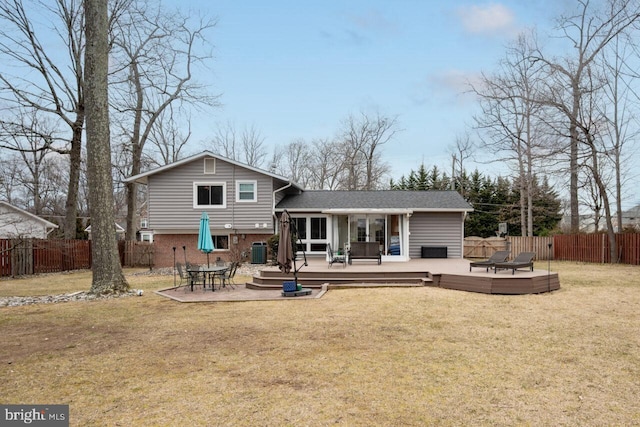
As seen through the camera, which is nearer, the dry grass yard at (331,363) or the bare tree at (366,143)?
the dry grass yard at (331,363)

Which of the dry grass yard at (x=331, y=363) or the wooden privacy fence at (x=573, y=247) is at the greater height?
the wooden privacy fence at (x=573, y=247)

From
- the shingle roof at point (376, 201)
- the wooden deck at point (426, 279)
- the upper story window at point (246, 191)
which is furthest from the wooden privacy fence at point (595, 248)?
the upper story window at point (246, 191)

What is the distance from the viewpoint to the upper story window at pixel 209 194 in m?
19.7

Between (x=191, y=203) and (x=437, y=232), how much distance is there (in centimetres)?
1163

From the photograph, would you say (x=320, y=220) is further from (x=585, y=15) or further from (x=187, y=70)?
(x=585, y=15)

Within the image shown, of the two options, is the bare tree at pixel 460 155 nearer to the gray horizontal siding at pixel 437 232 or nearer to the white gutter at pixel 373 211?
the gray horizontal siding at pixel 437 232

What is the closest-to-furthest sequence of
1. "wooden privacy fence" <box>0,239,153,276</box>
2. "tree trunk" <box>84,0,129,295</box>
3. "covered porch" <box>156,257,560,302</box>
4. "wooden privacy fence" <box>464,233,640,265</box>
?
1. "covered porch" <box>156,257,560,302</box>
2. "tree trunk" <box>84,0,129,295</box>
3. "wooden privacy fence" <box>0,239,153,276</box>
4. "wooden privacy fence" <box>464,233,640,265</box>

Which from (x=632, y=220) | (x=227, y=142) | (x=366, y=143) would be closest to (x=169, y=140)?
(x=227, y=142)

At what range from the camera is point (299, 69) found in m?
21.6

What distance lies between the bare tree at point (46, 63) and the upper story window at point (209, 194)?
241 inches

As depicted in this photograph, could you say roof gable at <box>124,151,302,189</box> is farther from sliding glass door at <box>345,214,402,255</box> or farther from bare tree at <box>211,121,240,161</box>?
bare tree at <box>211,121,240,161</box>

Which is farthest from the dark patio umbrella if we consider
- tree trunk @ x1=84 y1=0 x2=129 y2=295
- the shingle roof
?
the shingle roof

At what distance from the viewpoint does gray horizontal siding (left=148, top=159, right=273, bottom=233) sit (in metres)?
19.5
